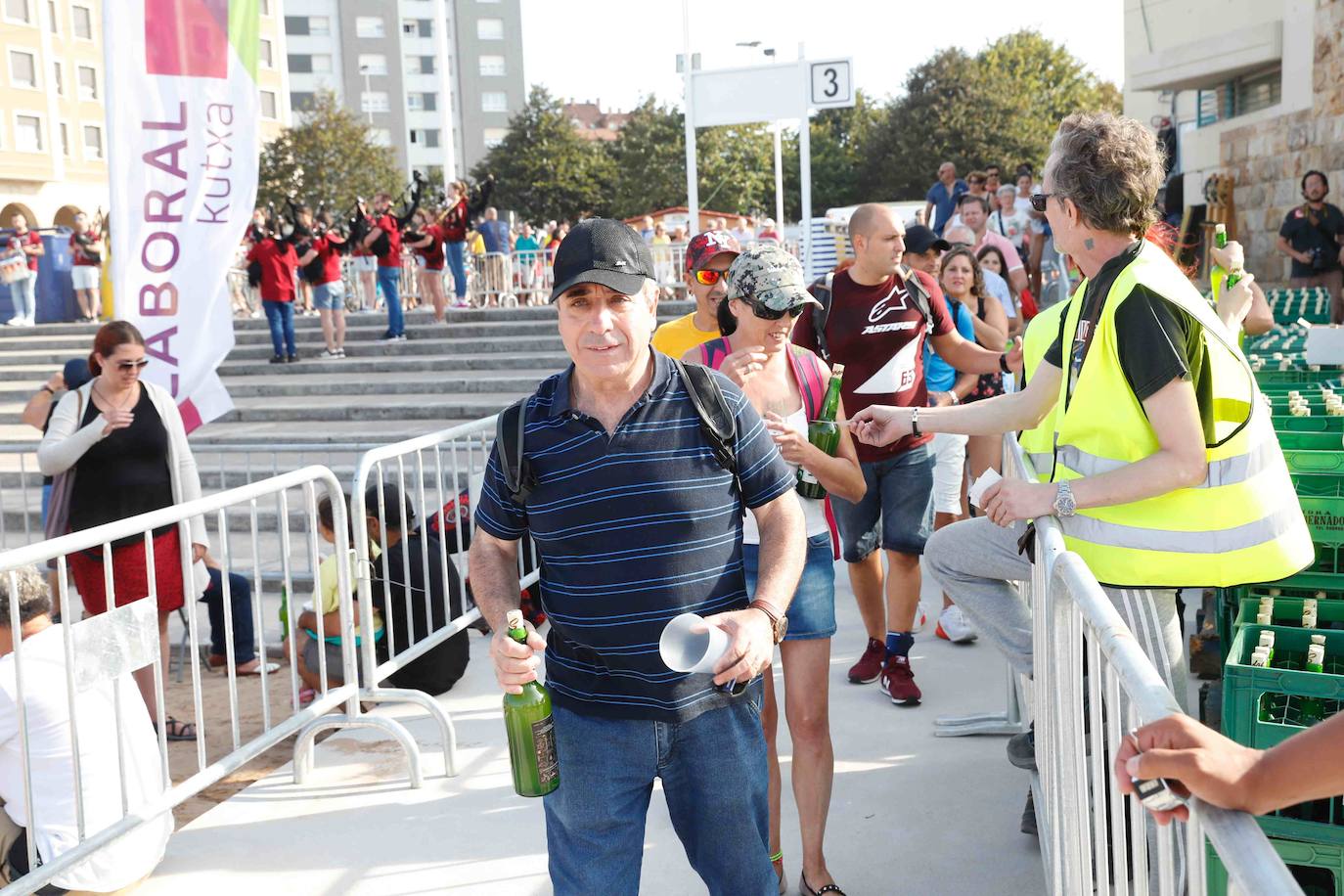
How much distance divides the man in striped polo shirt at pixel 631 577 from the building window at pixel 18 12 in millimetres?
61236

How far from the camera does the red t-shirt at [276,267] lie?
1622 cm

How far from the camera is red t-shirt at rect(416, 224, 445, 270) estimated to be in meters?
17.4

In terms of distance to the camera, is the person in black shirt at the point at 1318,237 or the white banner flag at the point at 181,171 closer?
the white banner flag at the point at 181,171

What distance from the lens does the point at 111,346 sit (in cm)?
546

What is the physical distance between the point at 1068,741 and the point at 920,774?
7.06ft

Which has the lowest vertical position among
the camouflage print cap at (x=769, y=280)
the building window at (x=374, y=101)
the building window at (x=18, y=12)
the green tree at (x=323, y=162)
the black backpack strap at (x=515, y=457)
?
the black backpack strap at (x=515, y=457)

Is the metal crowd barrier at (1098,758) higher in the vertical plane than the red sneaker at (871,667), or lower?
higher

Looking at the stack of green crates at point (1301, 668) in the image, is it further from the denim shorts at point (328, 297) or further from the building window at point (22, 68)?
the building window at point (22, 68)

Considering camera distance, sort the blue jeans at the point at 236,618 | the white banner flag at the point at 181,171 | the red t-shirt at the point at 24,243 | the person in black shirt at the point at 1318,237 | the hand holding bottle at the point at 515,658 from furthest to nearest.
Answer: the red t-shirt at the point at 24,243 < the person in black shirt at the point at 1318,237 < the blue jeans at the point at 236,618 < the white banner flag at the point at 181,171 < the hand holding bottle at the point at 515,658

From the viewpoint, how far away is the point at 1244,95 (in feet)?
78.2

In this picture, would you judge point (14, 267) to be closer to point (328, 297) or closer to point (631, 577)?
point (328, 297)

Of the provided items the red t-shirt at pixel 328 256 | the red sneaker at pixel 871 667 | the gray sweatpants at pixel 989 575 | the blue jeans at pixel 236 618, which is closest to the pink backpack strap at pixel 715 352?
the gray sweatpants at pixel 989 575

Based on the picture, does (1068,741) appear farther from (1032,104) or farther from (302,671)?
(1032,104)

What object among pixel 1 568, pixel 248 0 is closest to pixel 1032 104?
pixel 248 0
